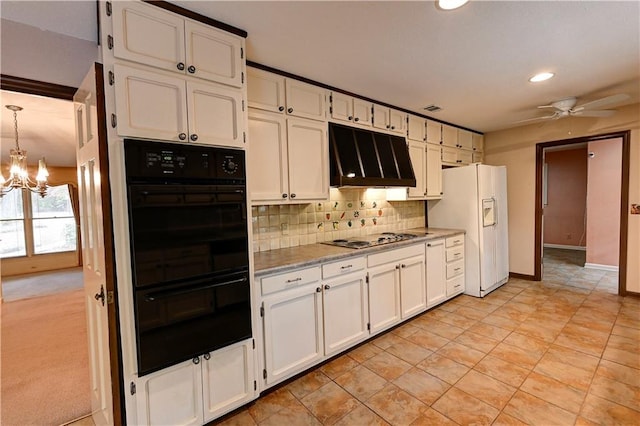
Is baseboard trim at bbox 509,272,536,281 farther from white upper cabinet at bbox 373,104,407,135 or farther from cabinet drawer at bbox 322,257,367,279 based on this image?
cabinet drawer at bbox 322,257,367,279

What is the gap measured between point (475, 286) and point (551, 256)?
364cm

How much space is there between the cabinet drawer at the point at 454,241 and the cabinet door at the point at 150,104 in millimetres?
3217

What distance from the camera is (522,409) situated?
1.84 metres

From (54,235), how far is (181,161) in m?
7.76

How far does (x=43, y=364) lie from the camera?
261 cm

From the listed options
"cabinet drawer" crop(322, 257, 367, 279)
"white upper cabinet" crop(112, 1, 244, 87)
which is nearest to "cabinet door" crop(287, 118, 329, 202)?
"cabinet drawer" crop(322, 257, 367, 279)

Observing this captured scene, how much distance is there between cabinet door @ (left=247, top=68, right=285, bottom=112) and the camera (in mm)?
2209

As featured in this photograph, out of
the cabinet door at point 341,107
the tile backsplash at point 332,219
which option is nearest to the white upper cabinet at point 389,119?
the cabinet door at point 341,107

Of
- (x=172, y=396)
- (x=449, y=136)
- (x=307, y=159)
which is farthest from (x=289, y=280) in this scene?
(x=449, y=136)

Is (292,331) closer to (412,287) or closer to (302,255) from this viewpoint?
(302,255)

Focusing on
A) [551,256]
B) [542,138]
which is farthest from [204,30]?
[551,256]

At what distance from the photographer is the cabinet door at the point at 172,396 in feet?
4.95

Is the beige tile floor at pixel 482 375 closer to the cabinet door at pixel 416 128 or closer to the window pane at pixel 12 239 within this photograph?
the cabinet door at pixel 416 128

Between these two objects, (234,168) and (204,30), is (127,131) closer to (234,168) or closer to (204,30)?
(234,168)
